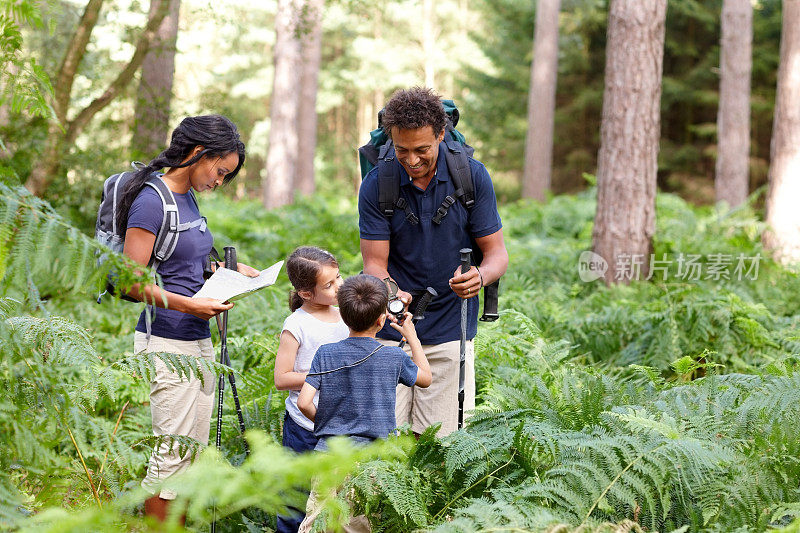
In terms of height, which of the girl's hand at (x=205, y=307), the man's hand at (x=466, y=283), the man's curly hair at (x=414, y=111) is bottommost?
the girl's hand at (x=205, y=307)

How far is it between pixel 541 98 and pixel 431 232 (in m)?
17.8

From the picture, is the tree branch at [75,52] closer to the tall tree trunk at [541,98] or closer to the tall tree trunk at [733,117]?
the tall tree trunk at [733,117]

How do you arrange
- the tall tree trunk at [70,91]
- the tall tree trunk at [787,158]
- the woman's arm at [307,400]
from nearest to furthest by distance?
the woman's arm at [307,400], the tall tree trunk at [70,91], the tall tree trunk at [787,158]

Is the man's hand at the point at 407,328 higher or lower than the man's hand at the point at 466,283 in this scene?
lower

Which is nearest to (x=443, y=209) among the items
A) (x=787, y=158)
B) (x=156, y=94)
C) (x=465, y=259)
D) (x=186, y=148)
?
(x=465, y=259)

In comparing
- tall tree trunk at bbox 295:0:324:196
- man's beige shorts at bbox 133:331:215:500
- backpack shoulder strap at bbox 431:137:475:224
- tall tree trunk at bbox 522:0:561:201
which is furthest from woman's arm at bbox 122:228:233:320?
tall tree trunk at bbox 295:0:324:196

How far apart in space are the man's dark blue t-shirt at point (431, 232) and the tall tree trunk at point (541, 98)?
1701 cm

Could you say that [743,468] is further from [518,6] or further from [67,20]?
[518,6]

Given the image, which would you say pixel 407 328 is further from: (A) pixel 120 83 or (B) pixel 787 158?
(B) pixel 787 158

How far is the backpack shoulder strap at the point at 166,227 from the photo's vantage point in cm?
378

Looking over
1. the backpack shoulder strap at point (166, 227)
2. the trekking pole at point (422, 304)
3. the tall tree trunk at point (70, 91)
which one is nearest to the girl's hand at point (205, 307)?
the backpack shoulder strap at point (166, 227)

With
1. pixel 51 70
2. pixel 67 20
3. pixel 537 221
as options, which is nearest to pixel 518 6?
pixel 537 221

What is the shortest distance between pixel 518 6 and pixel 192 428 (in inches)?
A: 859

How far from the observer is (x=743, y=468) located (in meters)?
3.34
